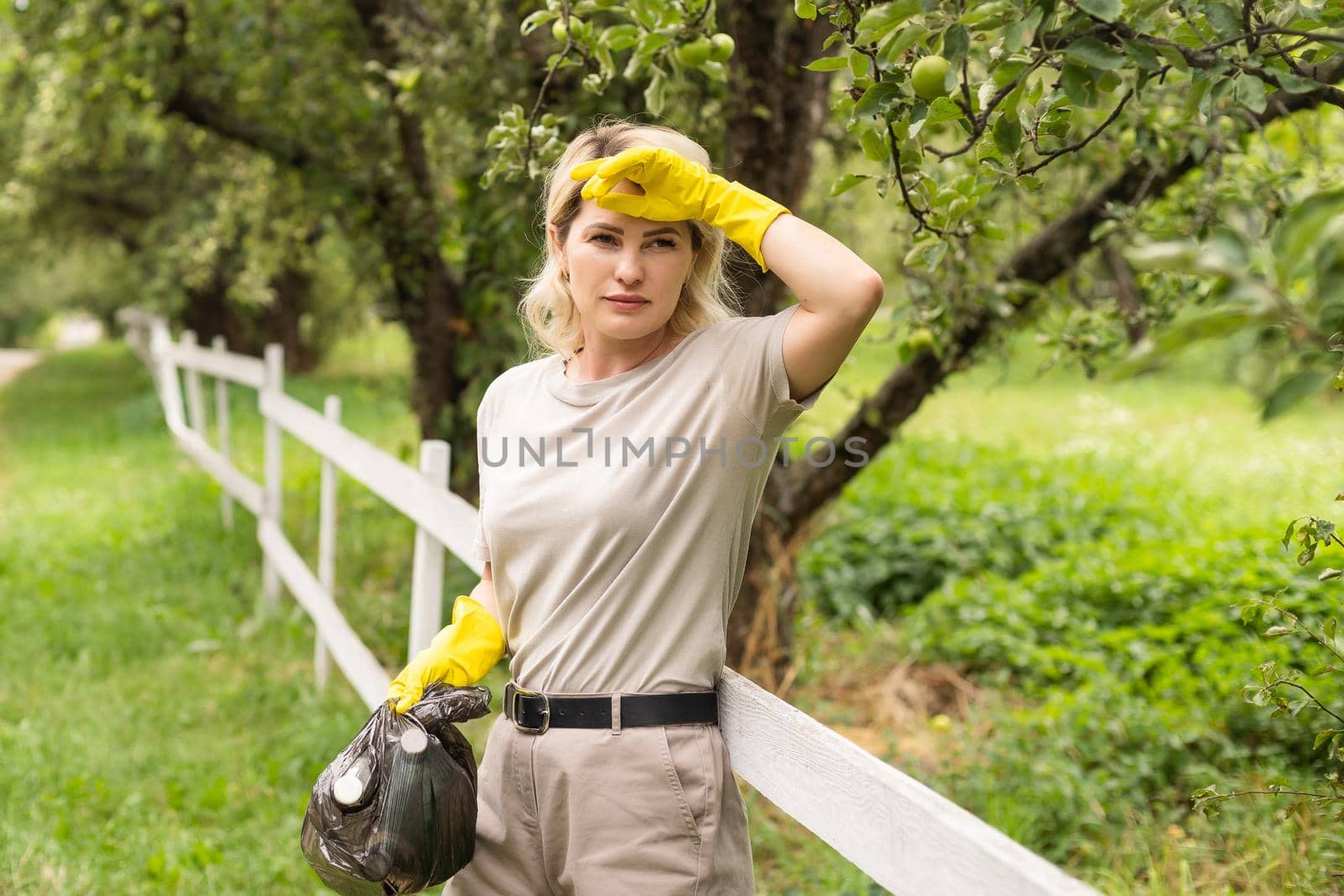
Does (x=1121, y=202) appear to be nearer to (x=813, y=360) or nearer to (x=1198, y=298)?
(x=1198, y=298)

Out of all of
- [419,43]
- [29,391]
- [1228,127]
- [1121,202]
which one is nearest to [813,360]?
[1228,127]

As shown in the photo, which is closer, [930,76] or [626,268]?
[930,76]

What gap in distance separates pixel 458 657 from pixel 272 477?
4192mm

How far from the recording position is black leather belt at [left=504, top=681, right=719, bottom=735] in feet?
5.90

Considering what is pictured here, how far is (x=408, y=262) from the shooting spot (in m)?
5.58

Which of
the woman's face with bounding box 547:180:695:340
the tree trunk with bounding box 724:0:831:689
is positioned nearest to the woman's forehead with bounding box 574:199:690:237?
the woman's face with bounding box 547:180:695:340

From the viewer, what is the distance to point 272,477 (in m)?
5.91

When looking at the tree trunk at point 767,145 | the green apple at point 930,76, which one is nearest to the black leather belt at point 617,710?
the green apple at point 930,76

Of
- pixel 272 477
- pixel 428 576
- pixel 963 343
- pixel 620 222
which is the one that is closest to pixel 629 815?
pixel 620 222

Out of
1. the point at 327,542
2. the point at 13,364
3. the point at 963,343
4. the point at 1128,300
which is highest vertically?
the point at 1128,300

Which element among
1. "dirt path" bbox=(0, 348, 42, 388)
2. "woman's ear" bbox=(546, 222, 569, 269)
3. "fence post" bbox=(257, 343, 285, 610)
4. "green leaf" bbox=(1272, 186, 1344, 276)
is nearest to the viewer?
"green leaf" bbox=(1272, 186, 1344, 276)

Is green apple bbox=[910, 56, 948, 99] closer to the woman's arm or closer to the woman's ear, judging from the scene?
the woman's ear

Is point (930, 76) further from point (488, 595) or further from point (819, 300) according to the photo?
point (488, 595)

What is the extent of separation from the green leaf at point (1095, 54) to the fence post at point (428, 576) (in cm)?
221
